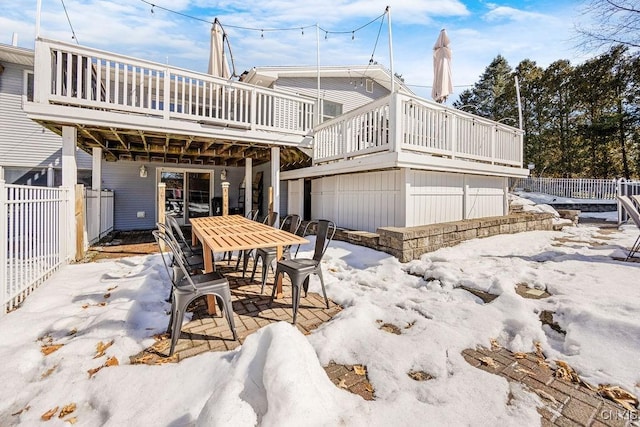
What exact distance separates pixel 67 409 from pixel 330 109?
408 inches

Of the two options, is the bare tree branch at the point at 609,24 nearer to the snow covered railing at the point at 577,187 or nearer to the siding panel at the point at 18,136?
the snow covered railing at the point at 577,187

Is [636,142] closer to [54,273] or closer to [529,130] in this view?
[529,130]

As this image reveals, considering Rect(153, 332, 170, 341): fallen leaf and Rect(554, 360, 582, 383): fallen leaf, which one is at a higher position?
Rect(554, 360, 582, 383): fallen leaf

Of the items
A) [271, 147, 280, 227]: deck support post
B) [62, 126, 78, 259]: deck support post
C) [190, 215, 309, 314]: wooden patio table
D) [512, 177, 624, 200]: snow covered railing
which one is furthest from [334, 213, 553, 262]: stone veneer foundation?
[512, 177, 624, 200]: snow covered railing

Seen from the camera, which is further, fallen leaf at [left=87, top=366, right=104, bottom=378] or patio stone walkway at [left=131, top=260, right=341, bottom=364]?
patio stone walkway at [left=131, top=260, right=341, bottom=364]

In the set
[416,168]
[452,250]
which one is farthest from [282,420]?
[416,168]

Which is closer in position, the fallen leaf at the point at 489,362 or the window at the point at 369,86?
the fallen leaf at the point at 489,362

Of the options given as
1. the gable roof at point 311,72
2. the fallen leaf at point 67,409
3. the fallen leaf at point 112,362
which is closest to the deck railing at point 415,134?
the gable roof at point 311,72

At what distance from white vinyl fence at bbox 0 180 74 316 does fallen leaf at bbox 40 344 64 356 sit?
931mm

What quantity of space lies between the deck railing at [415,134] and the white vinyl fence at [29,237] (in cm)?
512

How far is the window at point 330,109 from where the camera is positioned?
10.4m

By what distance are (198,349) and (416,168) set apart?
4.69m

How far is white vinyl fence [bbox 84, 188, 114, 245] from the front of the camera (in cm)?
627

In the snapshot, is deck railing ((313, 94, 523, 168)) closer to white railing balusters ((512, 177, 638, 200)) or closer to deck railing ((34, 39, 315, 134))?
deck railing ((34, 39, 315, 134))
